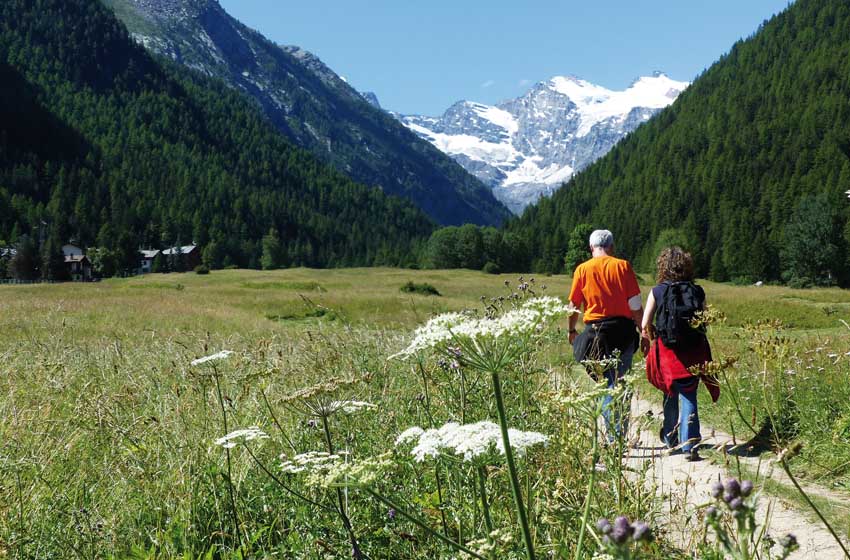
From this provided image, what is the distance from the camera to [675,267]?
7.47 meters

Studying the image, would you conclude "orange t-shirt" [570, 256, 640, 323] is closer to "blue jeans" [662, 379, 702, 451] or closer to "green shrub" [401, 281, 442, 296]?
"blue jeans" [662, 379, 702, 451]

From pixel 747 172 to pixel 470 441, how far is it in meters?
166

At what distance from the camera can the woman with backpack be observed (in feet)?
23.6

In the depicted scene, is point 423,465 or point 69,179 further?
point 69,179

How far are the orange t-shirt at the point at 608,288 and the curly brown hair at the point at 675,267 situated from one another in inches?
17.5

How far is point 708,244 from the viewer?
422 ft

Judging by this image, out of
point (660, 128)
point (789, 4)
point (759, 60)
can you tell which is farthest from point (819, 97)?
point (789, 4)

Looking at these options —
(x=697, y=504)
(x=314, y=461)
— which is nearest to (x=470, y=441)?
(x=314, y=461)

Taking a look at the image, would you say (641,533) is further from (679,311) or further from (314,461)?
(679,311)

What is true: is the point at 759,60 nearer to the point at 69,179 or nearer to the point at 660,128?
the point at 660,128

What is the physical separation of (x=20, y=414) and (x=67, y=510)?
192cm

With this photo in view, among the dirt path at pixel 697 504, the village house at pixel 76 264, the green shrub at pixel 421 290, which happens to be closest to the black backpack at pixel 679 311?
the dirt path at pixel 697 504

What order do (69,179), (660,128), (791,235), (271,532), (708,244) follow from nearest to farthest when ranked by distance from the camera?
(271,532) → (791,235) → (708,244) → (69,179) → (660,128)

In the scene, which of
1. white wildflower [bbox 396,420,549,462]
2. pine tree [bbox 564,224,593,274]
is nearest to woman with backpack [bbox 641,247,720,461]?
white wildflower [bbox 396,420,549,462]
